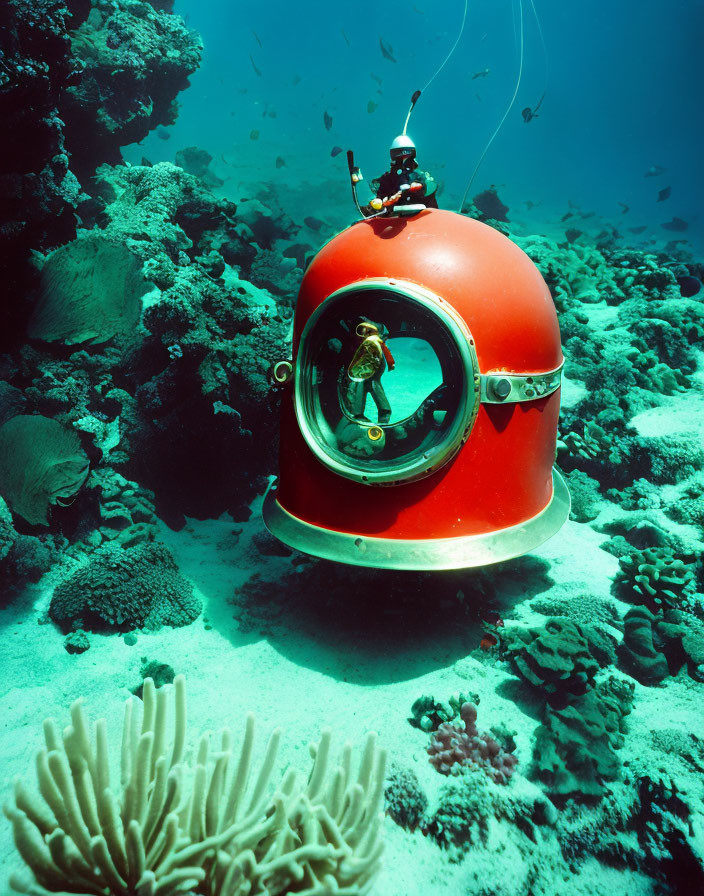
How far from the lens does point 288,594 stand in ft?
10.8

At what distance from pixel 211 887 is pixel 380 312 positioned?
3.13 meters

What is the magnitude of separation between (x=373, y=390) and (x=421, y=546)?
1.05 m

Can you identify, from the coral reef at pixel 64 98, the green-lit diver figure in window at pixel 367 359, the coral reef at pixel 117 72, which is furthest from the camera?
the coral reef at pixel 117 72

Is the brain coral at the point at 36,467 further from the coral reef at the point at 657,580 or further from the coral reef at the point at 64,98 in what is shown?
the coral reef at the point at 657,580

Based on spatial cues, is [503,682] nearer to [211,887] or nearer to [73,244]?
[211,887]

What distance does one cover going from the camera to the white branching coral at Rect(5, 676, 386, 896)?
1.28 m

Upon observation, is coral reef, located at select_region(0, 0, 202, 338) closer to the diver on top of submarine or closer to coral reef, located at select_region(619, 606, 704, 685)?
the diver on top of submarine

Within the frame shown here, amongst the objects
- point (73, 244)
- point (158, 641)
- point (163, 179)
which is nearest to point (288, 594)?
point (158, 641)

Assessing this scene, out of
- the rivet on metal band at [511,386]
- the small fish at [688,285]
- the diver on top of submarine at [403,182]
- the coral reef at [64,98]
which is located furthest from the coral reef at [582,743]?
the small fish at [688,285]

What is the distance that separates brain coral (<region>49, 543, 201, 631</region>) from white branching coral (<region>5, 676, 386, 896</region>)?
5.25 feet

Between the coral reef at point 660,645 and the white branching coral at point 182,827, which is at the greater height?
the white branching coral at point 182,827

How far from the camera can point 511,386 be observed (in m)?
2.43

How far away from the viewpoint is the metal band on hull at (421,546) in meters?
2.38

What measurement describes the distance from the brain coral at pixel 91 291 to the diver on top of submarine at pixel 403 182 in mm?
2999
